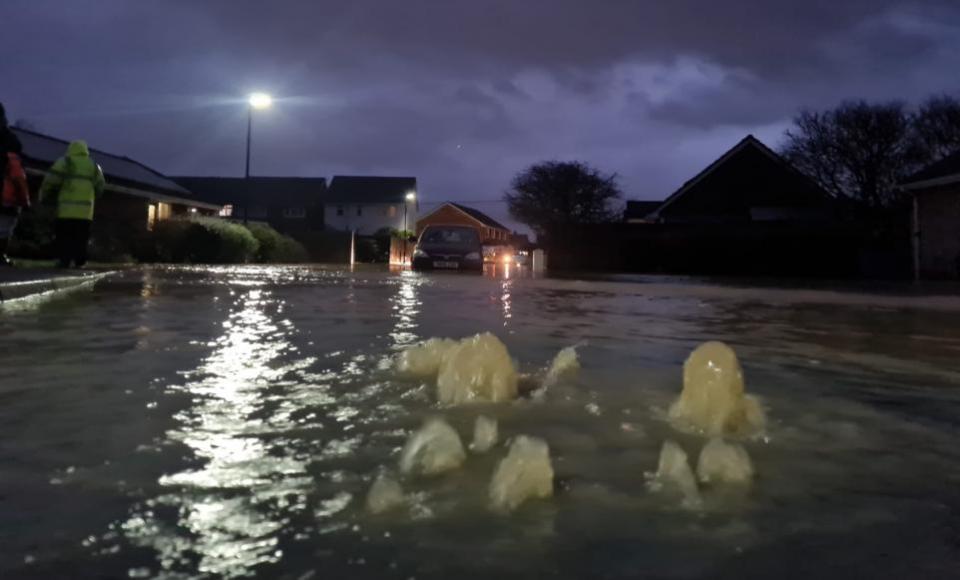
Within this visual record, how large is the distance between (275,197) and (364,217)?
8.81 m

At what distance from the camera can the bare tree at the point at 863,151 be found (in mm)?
36844

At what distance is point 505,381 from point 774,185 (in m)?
35.6

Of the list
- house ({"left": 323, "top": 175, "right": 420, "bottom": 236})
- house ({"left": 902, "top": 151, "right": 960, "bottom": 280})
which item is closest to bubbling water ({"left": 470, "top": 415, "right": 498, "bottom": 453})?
house ({"left": 902, "top": 151, "right": 960, "bottom": 280})

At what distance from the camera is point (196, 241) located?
94.6ft

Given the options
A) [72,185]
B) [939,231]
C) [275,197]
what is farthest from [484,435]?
[275,197]

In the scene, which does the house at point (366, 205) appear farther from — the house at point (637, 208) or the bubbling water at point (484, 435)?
the bubbling water at point (484, 435)

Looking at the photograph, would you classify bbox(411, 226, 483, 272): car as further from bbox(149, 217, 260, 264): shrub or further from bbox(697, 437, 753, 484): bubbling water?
bbox(697, 437, 753, 484): bubbling water

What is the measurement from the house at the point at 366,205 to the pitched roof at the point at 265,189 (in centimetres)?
176

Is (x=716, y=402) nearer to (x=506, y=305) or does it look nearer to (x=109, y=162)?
(x=506, y=305)

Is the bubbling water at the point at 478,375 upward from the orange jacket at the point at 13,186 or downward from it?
downward

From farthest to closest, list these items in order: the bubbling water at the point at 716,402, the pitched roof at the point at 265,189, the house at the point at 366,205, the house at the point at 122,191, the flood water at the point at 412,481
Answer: the house at the point at 366,205 → the pitched roof at the point at 265,189 → the house at the point at 122,191 → the bubbling water at the point at 716,402 → the flood water at the point at 412,481

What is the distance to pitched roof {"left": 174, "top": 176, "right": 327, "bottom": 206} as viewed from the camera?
3155 inches

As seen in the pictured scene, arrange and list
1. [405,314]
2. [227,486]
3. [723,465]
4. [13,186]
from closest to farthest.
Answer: [227,486]
[723,465]
[405,314]
[13,186]

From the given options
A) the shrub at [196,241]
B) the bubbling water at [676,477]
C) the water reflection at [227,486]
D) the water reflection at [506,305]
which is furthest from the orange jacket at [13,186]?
the shrub at [196,241]
